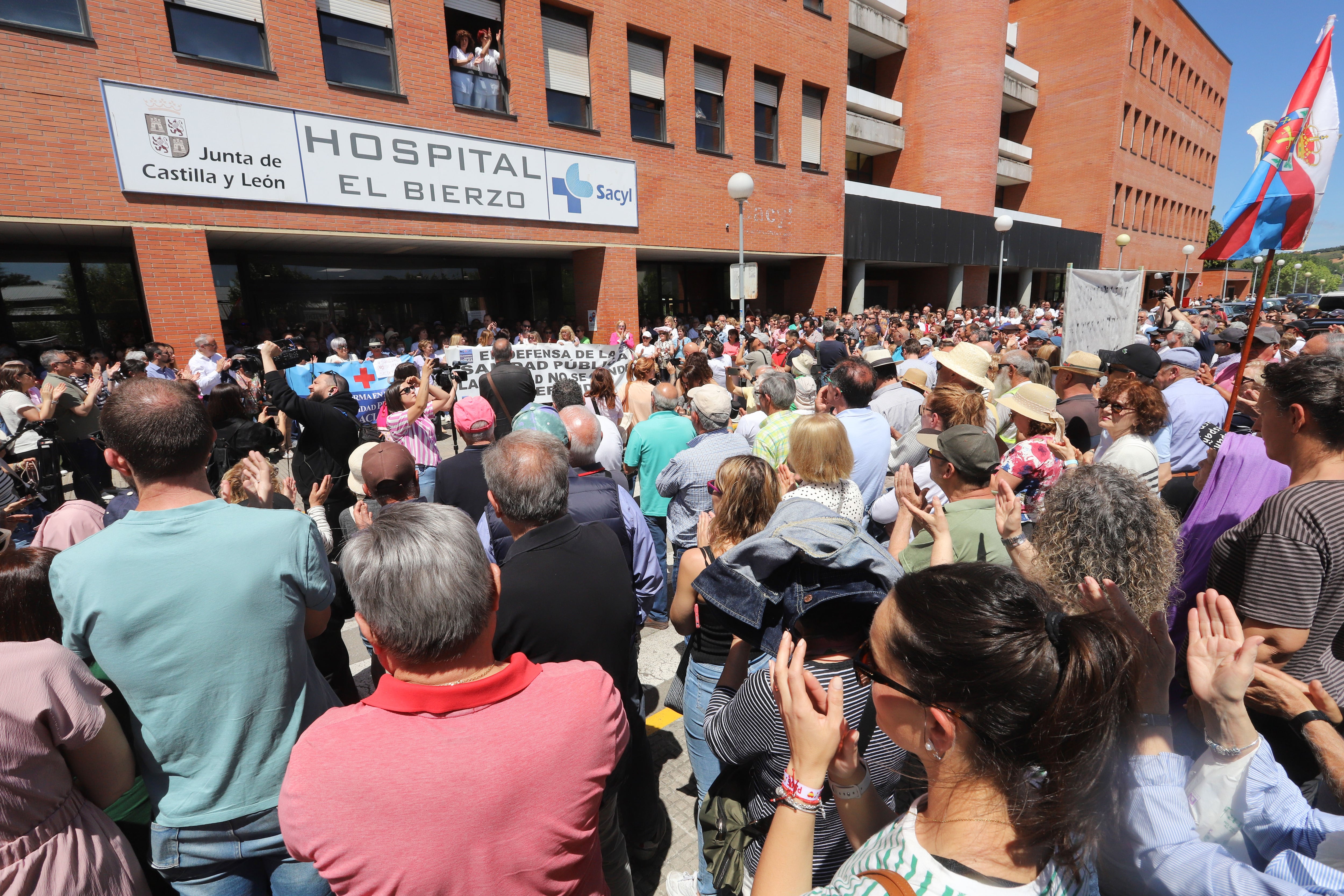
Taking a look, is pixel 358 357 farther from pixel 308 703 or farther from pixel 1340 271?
pixel 1340 271

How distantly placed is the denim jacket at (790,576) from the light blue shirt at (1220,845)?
0.69 m

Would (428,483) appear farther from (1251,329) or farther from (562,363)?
(1251,329)

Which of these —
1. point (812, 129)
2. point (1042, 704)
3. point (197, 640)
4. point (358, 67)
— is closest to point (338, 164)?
point (358, 67)

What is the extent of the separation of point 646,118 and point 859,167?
16.5m

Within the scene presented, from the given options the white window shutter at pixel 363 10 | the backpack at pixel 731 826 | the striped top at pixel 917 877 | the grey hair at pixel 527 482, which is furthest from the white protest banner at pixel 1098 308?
the white window shutter at pixel 363 10

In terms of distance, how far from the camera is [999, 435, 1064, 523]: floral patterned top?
3271 millimetres

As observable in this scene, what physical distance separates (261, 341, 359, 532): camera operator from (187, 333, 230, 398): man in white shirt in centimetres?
515

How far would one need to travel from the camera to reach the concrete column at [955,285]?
2680cm

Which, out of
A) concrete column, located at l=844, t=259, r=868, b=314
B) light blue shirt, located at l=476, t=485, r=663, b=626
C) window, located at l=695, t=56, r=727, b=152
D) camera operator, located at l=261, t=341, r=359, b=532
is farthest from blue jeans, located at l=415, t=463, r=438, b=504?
concrete column, located at l=844, t=259, r=868, b=314

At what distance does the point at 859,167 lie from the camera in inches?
1110

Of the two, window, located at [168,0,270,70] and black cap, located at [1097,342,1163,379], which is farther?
window, located at [168,0,270,70]

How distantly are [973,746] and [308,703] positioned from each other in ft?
6.27

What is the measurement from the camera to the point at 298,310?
45.6 ft

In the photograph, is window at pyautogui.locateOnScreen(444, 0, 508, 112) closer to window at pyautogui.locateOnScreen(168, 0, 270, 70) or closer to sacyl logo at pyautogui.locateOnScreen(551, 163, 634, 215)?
sacyl logo at pyautogui.locateOnScreen(551, 163, 634, 215)
